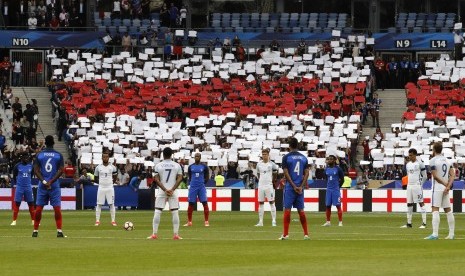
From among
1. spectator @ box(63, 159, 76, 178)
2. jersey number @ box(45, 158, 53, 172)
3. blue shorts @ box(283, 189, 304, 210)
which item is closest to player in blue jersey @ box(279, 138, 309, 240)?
blue shorts @ box(283, 189, 304, 210)

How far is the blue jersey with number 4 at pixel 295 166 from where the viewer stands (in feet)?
108

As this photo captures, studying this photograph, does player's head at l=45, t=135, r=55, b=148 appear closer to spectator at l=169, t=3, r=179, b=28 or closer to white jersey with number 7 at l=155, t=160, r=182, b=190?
white jersey with number 7 at l=155, t=160, r=182, b=190

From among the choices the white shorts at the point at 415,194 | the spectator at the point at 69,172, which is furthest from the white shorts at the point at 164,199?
the spectator at the point at 69,172

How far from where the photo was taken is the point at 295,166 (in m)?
33.0

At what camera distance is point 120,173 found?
200 ft

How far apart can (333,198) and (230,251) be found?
1490 centimetres

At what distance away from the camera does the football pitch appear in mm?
24062

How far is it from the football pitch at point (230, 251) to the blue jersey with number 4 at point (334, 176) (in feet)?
5.12

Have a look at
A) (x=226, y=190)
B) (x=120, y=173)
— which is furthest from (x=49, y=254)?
(x=120, y=173)

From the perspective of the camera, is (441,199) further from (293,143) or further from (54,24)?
(54,24)

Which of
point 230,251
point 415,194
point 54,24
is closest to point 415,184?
point 415,194

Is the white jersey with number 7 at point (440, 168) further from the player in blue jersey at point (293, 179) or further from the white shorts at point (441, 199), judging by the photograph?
the player in blue jersey at point (293, 179)

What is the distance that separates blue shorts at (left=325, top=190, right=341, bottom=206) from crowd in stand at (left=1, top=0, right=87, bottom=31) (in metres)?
36.7

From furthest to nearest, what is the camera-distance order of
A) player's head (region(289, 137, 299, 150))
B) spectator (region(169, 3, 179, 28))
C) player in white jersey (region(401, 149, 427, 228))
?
1. spectator (region(169, 3, 179, 28))
2. player in white jersey (region(401, 149, 427, 228))
3. player's head (region(289, 137, 299, 150))
